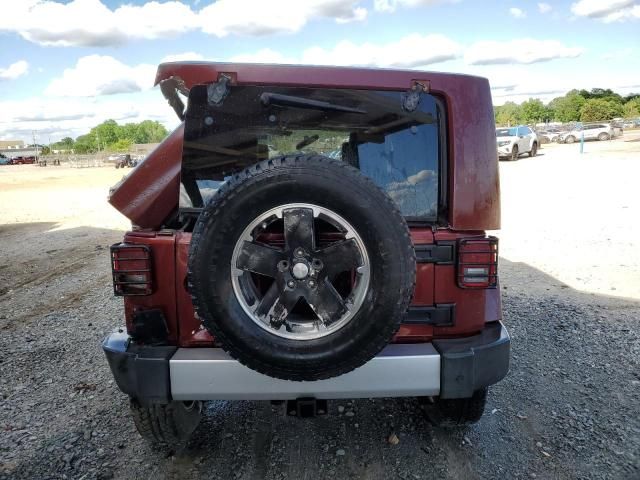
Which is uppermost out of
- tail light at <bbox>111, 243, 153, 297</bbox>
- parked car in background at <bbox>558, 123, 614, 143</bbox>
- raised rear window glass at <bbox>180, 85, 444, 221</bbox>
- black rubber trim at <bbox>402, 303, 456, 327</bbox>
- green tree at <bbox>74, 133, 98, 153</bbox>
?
green tree at <bbox>74, 133, 98, 153</bbox>

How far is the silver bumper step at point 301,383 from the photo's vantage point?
239 cm

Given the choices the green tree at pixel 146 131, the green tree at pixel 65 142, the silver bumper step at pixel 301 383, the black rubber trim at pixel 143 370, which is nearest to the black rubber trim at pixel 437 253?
the silver bumper step at pixel 301 383

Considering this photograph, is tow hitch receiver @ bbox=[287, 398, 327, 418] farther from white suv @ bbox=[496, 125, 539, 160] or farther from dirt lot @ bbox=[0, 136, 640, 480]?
white suv @ bbox=[496, 125, 539, 160]

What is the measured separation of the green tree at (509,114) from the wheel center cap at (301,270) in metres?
100

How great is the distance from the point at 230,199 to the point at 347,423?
1.83m

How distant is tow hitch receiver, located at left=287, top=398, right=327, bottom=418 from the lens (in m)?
2.47

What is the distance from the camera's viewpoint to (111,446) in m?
3.07

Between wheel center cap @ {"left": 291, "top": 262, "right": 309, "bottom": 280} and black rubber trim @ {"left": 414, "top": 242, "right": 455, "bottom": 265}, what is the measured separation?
22.5 inches

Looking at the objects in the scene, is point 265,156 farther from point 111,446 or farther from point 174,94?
point 111,446

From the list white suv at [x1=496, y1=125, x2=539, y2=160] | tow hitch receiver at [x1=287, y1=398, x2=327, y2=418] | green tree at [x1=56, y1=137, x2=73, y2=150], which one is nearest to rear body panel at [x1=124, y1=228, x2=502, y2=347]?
tow hitch receiver at [x1=287, y1=398, x2=327, y2=418]

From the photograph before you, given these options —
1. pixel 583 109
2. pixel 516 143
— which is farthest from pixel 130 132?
pixel 516 143

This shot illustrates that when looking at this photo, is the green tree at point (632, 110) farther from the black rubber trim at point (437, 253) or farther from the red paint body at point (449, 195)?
the black rubber trim at point (437, 253)

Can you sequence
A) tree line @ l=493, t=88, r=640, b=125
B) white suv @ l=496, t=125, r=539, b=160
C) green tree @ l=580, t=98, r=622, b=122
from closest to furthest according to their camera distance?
white suv @ l=496, t=125, r=539, b=160, green tree @ l=580, t=98, r=622, b=122, tree line @ l=493, t=88, r=640, b=125

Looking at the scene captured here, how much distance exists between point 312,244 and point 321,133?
71 centimetres
